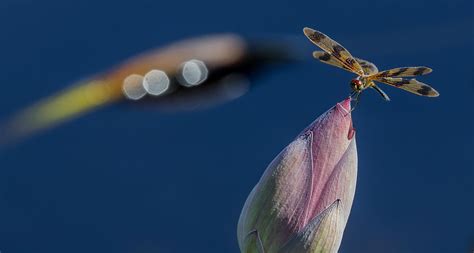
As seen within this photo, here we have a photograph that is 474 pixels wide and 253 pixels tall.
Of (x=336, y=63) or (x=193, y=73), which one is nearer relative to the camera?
(x=336, y=63)

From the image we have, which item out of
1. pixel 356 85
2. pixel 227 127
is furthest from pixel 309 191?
pixel 227 127

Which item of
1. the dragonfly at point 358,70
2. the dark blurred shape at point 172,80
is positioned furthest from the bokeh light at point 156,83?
the dragonfly at point 358,70

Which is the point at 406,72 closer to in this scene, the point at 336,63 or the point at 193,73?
the point at 336,63

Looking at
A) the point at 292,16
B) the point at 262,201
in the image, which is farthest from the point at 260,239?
the point at 292,16

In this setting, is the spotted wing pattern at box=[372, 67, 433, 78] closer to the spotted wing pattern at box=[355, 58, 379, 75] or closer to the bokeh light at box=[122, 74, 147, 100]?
the spotted wing pattern at box=[355, 58, 379, 75]

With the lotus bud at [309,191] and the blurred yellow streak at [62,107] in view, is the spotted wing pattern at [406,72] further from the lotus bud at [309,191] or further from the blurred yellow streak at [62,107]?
the blurred yellow streak at [62,107]

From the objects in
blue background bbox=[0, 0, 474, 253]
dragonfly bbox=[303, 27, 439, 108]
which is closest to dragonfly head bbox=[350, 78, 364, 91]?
dragonfly bbox=[303, 27, 439, 108]
